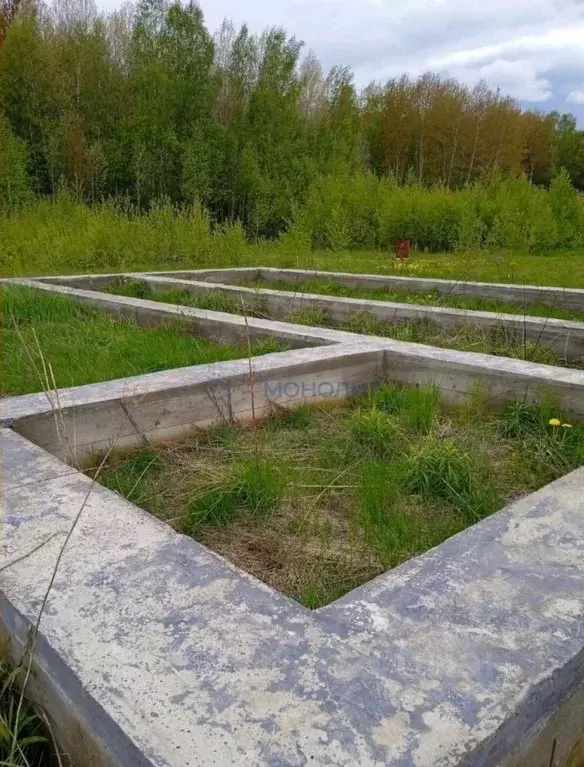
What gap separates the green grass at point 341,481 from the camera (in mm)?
1940

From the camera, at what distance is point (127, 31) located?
23781 millimetres

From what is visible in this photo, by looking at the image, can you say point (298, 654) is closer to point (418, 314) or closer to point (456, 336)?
point (456, 336)

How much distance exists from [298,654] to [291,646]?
0.09 feet

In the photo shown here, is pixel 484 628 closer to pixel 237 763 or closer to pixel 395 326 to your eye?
pixel 237 763

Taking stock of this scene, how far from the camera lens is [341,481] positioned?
8.03ft

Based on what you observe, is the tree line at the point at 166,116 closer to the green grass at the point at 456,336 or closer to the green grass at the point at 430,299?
the green grass at the point at 430,299

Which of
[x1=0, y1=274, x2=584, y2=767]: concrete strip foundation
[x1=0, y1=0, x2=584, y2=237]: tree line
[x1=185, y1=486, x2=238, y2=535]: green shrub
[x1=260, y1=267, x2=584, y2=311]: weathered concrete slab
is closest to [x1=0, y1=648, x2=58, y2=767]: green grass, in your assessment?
[x1=0, y1=274, x2=584, y2=767]: concrete strip foundation

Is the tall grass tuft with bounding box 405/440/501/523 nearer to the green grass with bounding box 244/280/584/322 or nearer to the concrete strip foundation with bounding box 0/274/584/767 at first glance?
the concrete strip foundation with bounding box 0/274/584/767

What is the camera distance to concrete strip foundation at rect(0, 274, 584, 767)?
0.98 metres

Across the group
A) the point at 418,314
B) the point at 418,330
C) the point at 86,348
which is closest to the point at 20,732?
the point at 86,348

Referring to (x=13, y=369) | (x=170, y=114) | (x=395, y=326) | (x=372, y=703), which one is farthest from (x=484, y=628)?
(x=170, y=114)

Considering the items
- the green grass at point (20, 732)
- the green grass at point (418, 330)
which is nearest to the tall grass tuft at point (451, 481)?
the green grass at point (20, 732)

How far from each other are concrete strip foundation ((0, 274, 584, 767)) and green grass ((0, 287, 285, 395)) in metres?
1.63

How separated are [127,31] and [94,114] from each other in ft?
15.9
